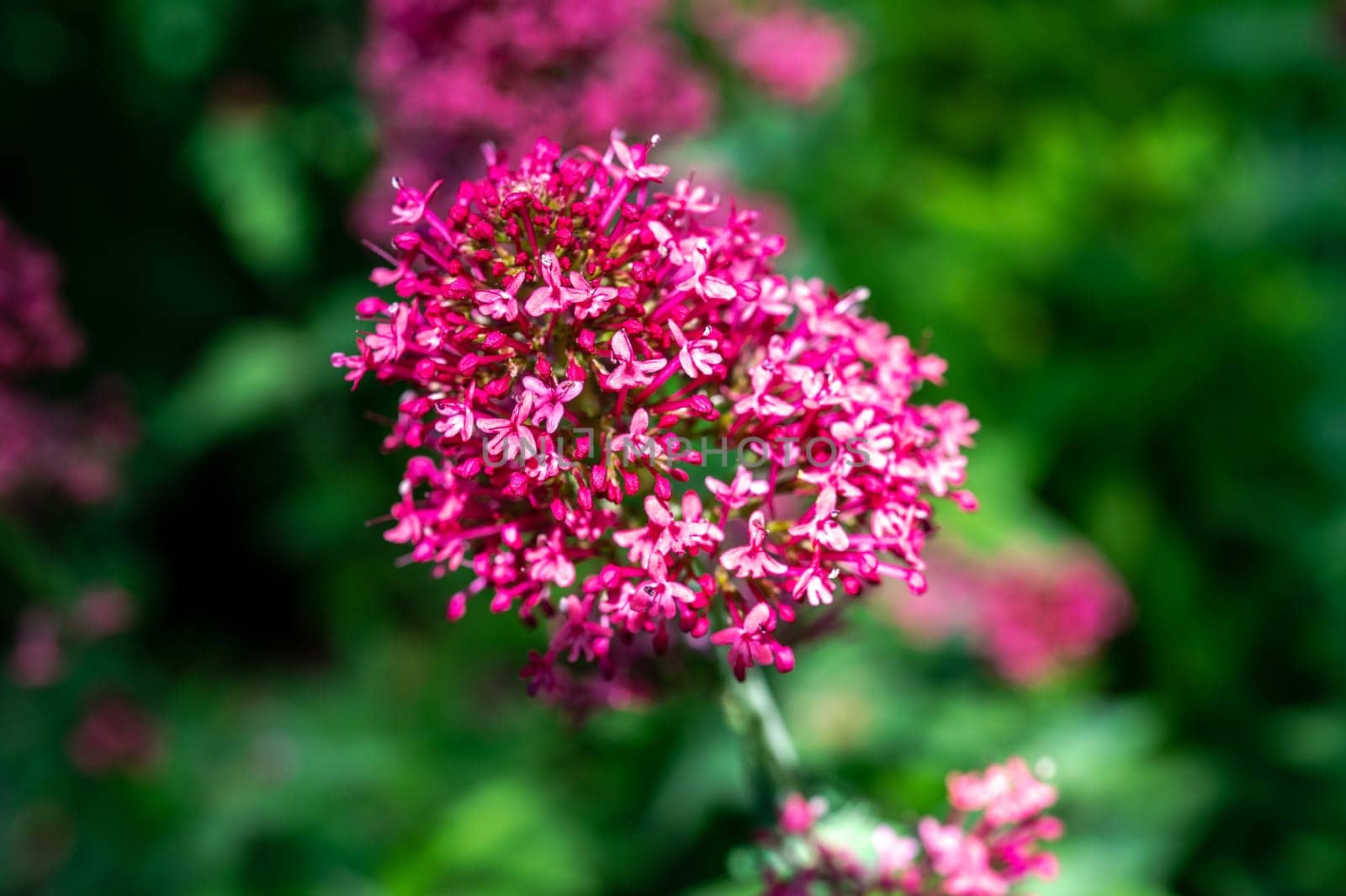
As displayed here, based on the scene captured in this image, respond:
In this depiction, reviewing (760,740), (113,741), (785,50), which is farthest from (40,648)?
(785,50)

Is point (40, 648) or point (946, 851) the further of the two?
point (40, 648)

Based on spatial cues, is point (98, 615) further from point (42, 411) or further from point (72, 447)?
point (42, 411)

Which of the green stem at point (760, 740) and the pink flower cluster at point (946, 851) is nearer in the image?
the pink flower cluster at point (946, 851)

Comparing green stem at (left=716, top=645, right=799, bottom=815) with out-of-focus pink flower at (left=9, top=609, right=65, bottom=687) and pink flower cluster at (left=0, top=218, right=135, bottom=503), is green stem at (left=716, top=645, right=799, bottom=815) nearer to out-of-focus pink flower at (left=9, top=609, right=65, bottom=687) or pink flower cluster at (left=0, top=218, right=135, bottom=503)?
pink flower cluster at (left=0, top=218, right=135, bottom=503)

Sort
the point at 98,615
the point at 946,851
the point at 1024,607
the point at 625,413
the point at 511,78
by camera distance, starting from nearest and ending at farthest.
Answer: the point at 625,413, the point at 946,851, the point at 511,78, the point at 1024,607, the point at 98,615

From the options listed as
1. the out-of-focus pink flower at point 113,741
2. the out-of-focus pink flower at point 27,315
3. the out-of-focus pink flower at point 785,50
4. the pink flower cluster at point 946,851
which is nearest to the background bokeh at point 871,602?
the out-of-focus pink flower at point 113,741

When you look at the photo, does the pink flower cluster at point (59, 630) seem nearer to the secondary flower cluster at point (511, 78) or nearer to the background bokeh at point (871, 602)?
the background bokeh at point (871, 602)
